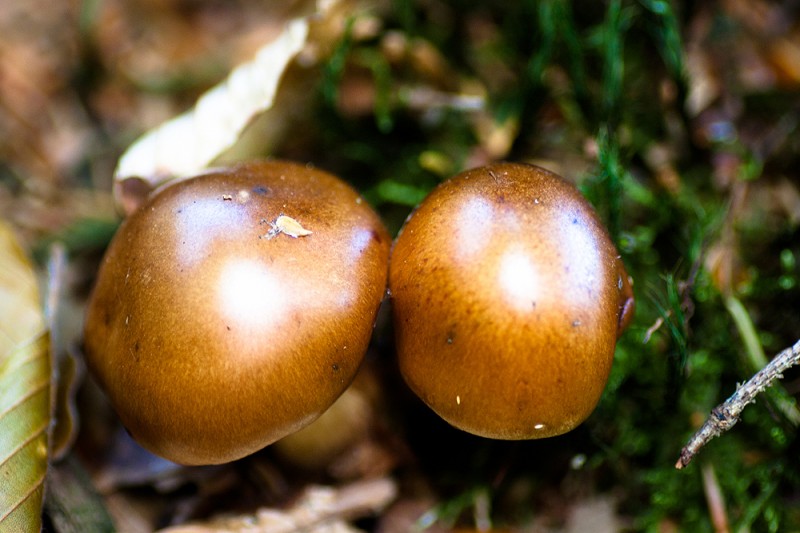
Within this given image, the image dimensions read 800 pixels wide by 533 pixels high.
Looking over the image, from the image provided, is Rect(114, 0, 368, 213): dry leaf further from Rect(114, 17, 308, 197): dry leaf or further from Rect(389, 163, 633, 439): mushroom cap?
Rect(389, 163, 633, 439): mushroom cap

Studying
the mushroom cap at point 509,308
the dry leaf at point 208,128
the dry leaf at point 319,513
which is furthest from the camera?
the dry leaf at point 208,128

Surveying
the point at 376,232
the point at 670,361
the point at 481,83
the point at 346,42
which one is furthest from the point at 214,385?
the point at 481,83

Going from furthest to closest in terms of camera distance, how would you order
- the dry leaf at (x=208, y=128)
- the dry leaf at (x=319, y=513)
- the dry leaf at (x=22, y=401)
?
the dry leaf at (x=208, y=128) < the dry leaf at (x=319, y=513) < the dry leaf at (x=22, y=401)

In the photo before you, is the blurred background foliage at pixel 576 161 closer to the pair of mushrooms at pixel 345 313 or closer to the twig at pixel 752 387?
the twig at pixel 752 387

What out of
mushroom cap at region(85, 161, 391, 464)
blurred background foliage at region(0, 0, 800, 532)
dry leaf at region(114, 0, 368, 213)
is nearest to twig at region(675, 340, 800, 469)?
blurred background foliage at region(0, 0, 800, 532)

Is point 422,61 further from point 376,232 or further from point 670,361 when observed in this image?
point 670,361

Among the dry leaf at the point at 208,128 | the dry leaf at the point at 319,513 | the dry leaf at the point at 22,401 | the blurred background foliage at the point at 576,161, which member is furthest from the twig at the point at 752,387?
the dry leaf at the point at 22,401

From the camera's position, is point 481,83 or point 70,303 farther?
point 481,83
